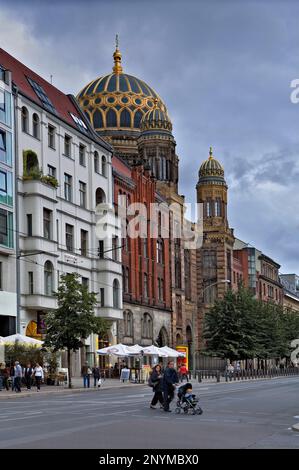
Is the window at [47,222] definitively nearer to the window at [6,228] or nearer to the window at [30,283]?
the window at [30,283]

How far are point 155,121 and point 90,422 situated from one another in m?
77.6

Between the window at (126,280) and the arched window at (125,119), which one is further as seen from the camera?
the arched window at (125,119)

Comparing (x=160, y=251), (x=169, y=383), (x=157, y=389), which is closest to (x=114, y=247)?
(x=160, y=251)

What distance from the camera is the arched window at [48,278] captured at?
59.2m

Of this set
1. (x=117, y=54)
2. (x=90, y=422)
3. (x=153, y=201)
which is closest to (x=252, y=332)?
(x=153, y=201)

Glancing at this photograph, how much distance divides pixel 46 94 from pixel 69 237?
37.1 ft

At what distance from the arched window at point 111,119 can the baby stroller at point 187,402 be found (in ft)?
254

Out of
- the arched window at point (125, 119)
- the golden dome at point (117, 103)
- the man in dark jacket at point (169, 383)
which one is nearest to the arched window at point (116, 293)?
the golden dome at point (117, 103)

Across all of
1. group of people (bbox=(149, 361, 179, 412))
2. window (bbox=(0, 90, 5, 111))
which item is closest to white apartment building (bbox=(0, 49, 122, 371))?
window (bbox=(0, 90, 5, 111))

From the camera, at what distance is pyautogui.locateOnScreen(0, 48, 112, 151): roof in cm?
6131

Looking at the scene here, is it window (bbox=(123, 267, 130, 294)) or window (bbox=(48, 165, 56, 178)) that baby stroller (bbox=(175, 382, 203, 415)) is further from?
window (bbox=(123, 267, 130, 294))

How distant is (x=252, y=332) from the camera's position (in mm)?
89188

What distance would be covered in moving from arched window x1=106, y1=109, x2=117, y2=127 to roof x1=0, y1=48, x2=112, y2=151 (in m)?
28.1
